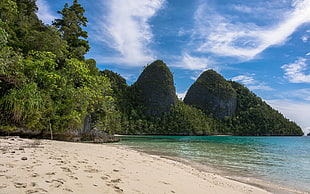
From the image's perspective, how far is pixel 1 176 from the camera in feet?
7.89

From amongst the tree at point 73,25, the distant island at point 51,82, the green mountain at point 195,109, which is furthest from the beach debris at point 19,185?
the green mountain at point 195,109

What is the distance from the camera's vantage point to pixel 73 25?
18359 millimetres

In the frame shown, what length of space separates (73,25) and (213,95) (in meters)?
96.3

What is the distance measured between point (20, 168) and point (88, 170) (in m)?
1.05

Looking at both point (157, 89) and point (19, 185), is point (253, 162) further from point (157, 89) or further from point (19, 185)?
point (157, 89)

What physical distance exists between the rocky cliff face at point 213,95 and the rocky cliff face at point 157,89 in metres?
27.6

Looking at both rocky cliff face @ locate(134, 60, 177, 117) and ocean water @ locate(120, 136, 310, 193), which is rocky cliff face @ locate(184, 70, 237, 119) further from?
ocean water @ locate(120, 136, 310, 193)

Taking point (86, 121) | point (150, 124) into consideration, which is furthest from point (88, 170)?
point (150, 124)

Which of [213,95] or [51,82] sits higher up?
[213,95]

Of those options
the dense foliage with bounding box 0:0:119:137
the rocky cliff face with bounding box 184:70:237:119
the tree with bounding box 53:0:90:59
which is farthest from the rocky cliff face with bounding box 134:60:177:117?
the dense foliage with bounding box 0:0:119:137

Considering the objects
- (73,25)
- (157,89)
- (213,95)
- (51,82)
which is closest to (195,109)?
(213,95)

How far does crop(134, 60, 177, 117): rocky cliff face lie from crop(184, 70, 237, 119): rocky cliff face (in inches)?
1088

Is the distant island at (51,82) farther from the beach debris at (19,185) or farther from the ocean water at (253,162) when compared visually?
the beach debris at (19,185)

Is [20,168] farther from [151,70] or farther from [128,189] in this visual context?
[151,70]
